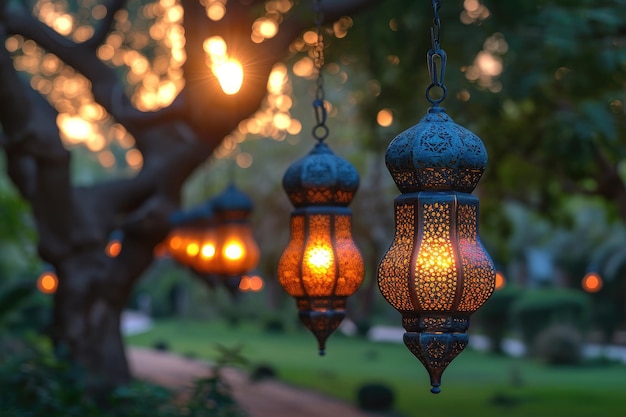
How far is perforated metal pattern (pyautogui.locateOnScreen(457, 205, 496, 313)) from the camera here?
5215 millimetres

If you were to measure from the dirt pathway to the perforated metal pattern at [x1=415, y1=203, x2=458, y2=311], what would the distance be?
423 inches

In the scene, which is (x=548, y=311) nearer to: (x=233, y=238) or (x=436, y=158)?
(x=233, y=238)

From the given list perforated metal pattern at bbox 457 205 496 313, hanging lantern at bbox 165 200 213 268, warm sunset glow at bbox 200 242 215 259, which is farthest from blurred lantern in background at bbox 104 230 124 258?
perforated metal pattern at bbox 457 205 496 313

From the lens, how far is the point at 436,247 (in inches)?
205

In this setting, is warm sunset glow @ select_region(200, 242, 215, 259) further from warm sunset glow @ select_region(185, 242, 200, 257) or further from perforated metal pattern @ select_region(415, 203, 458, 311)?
perforated metal pattern @ select_region(415, 203, 458, 311)

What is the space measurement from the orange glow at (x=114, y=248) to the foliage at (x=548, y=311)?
1617cm

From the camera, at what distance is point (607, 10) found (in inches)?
527

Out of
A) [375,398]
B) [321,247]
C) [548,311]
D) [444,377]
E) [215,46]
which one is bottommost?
[321,247]

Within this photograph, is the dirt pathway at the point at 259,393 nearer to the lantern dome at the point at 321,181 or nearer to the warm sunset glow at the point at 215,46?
the warm sunset glow at the point at 215,46

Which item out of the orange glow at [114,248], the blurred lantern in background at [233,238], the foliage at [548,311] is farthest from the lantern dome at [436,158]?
the foliage at [548,311]

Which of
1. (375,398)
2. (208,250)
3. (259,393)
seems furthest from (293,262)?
(259,393)

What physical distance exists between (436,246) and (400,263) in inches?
7.7

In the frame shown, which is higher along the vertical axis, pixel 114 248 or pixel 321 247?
pixel 114 248

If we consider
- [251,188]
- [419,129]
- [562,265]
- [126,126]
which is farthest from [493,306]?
[419,129]
